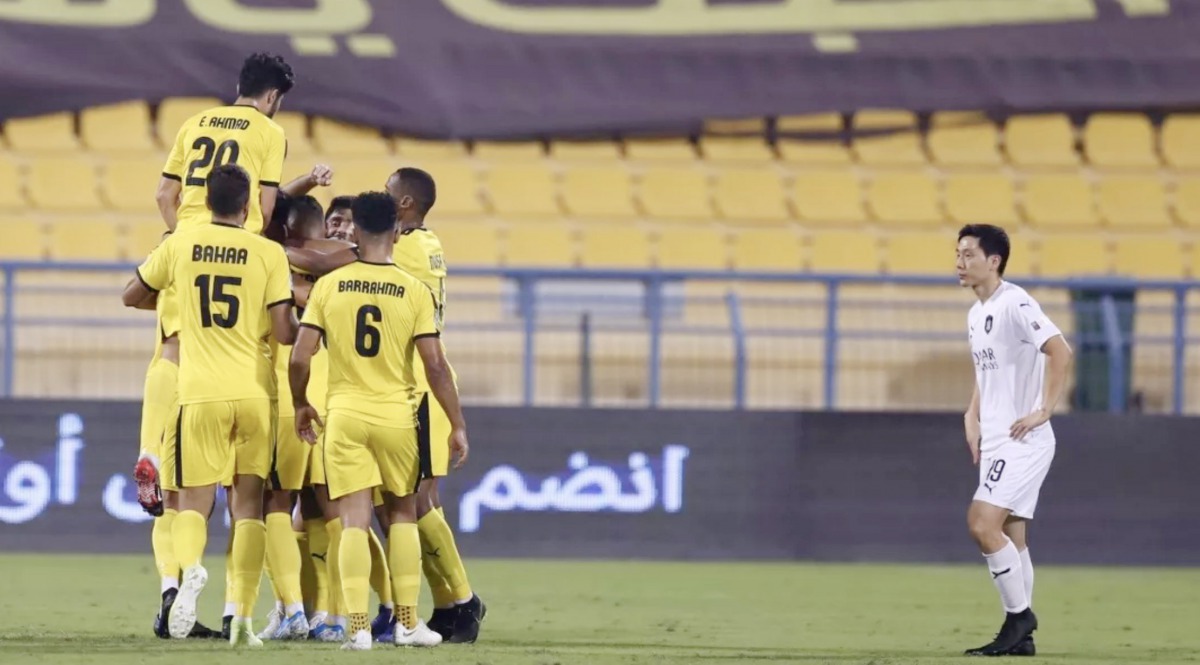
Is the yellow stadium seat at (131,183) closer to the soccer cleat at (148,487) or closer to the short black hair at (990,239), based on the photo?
the soccer cleat at (148,487)

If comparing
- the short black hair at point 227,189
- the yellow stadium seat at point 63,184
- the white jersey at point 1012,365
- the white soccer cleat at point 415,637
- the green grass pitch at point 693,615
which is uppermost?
the yellow stadium seat at point 63,184

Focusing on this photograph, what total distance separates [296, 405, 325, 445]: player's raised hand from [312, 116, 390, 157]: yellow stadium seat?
842cm

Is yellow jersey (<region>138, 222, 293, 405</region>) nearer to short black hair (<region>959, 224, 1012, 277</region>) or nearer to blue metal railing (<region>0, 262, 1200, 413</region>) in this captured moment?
short black hair (<region>959, 224, 1012, 277</region>)

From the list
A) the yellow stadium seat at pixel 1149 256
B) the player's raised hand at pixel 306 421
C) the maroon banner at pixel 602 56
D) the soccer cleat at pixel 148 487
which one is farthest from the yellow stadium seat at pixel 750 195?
the soccer cleat at pixel 148 487

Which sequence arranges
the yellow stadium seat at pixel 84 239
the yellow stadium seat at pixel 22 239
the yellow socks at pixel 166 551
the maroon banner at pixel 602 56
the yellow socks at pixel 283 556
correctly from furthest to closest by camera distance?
the yellow stadium seat at pixel 84 239
the yellow stadium seat at pixel 22 239
the maroon banner at pixel 602 56
the yellow socks at pixel 166 551
the yellow socks at pixel 283 556

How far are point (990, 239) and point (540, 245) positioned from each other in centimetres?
796

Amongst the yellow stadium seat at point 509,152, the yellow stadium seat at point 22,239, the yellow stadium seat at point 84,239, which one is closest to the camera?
the yellow stadium seat at point 22,239

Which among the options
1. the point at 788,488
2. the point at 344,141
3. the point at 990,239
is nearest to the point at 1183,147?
the point at 788,488

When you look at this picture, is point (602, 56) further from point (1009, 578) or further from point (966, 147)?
point (1009, 578)

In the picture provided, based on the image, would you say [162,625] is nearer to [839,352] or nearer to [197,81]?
[839,352]

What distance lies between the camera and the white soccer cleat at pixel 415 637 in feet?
25.5

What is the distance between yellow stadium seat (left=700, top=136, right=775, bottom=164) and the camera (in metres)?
16.5

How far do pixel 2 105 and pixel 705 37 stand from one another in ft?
17.4

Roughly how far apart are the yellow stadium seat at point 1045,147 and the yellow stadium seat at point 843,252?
1.56 m
